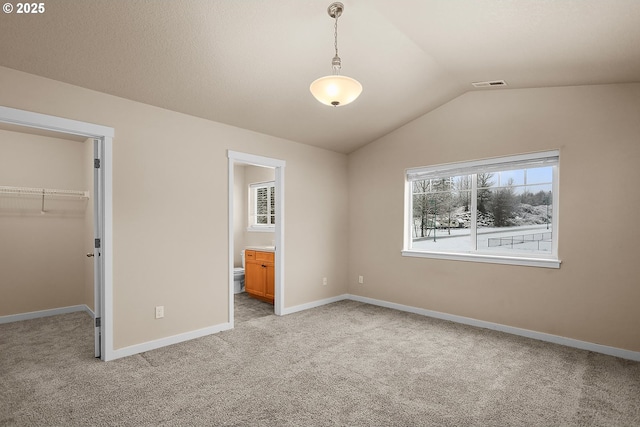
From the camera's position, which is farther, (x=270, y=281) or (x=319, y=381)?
(x=270, y=281)

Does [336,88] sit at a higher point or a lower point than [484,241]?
higher

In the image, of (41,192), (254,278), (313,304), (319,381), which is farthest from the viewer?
(254,278)

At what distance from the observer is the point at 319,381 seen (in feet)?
8.91

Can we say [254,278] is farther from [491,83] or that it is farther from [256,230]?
[491,83]

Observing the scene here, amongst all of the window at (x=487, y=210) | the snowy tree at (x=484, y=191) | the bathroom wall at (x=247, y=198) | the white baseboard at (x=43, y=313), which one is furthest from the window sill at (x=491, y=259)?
the white baseboard at (x=43, y=313)

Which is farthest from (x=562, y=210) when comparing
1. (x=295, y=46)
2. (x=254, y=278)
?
(x=254, y=278)

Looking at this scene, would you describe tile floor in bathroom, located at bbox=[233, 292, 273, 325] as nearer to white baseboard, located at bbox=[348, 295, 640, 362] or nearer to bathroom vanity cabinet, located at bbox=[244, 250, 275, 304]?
bathroom vanity cabinet, located at bbox=[244, 250, 275, 304]

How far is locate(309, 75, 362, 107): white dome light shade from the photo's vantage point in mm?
2223

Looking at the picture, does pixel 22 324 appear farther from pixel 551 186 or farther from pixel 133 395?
pixel 551 186

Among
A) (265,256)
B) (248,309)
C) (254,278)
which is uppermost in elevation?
(265,256)

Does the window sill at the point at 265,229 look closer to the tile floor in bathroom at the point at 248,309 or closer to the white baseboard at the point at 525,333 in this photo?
the tile floor in bathroom at the point at 248,309

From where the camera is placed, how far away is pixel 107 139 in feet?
10.2

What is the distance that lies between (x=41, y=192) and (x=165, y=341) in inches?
111

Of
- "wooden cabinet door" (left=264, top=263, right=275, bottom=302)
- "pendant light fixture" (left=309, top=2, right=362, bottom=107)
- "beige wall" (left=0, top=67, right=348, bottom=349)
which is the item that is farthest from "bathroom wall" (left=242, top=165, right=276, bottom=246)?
"pendant light fixture" (left=309, top=2, right=362, bottom=107)
